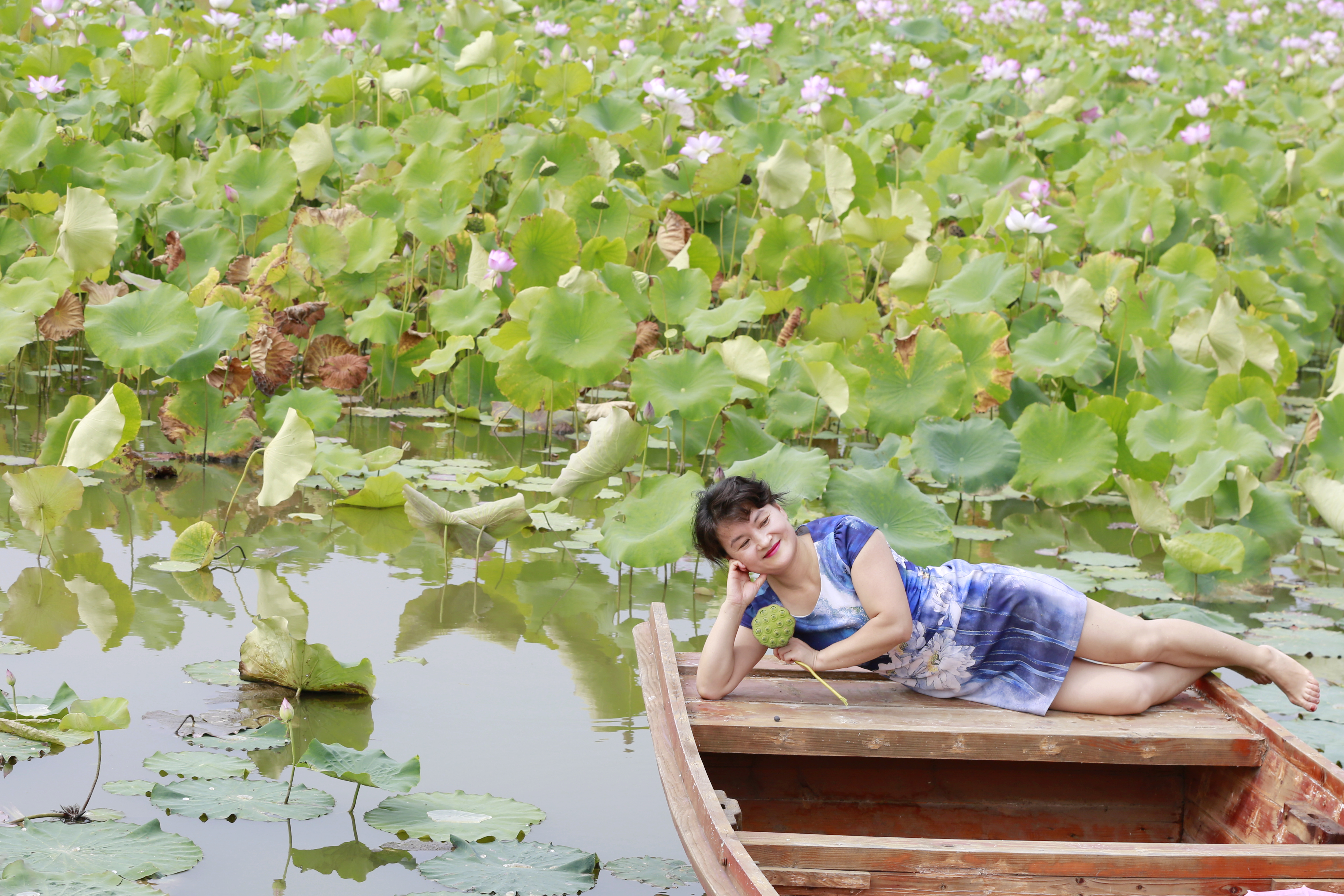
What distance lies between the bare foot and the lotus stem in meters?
0.82

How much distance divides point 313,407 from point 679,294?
4.30ft

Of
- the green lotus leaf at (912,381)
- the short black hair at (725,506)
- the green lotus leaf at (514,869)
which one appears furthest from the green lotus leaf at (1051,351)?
the green lotus leaf at (514,869)

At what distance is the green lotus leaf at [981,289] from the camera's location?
5.11 meters

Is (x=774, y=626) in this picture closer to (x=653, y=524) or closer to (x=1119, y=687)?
(x=1119, y=687)

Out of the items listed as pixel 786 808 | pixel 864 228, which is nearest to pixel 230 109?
pixel 864 228

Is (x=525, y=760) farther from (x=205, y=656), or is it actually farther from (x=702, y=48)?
(x=702, y=48)

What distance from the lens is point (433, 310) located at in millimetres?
5047

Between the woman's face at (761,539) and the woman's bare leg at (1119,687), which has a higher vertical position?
the woman's face at (761,539)

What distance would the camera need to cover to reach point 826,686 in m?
2.59

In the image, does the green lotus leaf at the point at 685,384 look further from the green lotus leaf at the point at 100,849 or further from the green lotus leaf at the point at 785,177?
the green lotus leaf at the point at 100,849

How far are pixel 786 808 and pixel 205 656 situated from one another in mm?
1379

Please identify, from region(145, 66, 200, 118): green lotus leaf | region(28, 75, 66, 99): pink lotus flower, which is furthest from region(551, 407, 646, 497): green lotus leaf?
region(145, 66, 200, 118): green lotus leaf

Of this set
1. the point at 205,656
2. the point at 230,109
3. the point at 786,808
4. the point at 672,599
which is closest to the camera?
the point at 786,808

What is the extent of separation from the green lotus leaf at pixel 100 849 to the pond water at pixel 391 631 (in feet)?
0.12
